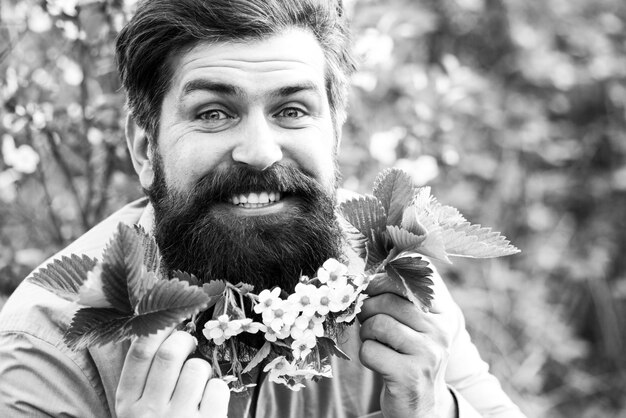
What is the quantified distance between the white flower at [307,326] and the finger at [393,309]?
0.45 ft

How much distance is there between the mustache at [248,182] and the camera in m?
1.67

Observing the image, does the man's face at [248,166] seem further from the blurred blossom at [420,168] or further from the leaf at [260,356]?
the blurred blossom at [420,168]

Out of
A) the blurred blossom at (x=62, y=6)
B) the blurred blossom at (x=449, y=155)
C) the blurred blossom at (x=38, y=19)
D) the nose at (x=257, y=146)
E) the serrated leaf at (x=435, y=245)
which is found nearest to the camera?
the serrated leaf at (x=435, y=245)

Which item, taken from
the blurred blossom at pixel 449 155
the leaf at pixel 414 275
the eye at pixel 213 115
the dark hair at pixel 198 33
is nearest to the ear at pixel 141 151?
the dark hair at pixel 198 33

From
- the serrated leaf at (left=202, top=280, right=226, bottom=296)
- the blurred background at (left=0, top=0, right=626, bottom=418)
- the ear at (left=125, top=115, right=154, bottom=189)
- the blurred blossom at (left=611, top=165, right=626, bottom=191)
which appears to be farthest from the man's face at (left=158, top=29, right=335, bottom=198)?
the blurred blossom at (left=611, top=165, right=626, bottom=191)

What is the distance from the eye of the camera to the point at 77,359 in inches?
66.7

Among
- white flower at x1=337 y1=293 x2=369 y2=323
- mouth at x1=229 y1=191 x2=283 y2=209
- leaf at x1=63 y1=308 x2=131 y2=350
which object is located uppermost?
leaf at x1=63 y1=308 x2=131 y2=350

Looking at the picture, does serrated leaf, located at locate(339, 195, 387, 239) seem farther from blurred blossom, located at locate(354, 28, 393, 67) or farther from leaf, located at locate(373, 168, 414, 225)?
blurred blossom, located at locate(354, 28, 393, 67)

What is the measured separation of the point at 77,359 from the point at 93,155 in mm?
1152

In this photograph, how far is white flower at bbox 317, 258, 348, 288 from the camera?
56.7 inches

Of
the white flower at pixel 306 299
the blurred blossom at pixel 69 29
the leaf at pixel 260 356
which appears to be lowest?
the leaf at pixel 260 356

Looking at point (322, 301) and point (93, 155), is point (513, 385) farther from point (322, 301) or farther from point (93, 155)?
point (322, 301)

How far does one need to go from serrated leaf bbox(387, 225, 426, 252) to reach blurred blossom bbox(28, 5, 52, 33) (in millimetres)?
1629

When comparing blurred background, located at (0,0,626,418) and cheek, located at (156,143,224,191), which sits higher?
cheek, located at (156,143,224,191)
